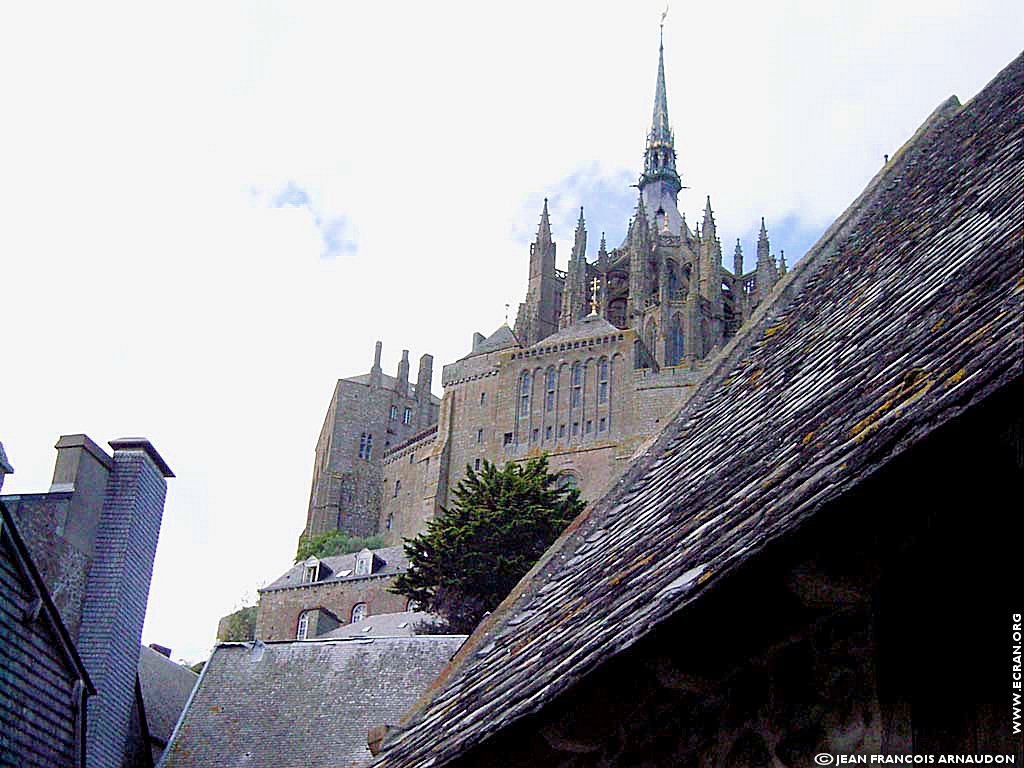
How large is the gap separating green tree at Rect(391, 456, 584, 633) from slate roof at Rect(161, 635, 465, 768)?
19.1m

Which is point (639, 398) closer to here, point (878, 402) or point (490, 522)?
point (490, 522)

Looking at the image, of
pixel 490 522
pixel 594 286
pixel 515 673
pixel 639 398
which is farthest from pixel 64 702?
pixel 594 286

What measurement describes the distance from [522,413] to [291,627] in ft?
73.2

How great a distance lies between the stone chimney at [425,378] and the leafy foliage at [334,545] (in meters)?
17.5

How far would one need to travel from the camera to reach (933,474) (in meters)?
2.87

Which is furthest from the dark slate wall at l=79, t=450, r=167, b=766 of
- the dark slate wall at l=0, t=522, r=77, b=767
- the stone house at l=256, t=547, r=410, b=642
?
the stone house at l=256, t=547, r=410, b=642

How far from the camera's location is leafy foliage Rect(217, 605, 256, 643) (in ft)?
260

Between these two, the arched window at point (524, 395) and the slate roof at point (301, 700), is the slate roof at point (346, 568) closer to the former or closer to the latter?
the arched window at point (524, 395)

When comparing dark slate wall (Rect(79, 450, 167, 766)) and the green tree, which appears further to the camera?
the green tree

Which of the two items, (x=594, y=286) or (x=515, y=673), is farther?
(x=594, y=286)

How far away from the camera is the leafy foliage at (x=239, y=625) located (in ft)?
260

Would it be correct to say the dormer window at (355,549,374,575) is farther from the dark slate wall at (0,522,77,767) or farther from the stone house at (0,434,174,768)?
the dark slate wall at (0,522,77,767)

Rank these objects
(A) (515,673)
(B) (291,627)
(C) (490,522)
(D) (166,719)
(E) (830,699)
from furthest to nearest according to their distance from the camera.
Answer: (B) (291,627)
(C) (490,522)
(D) (166,719)
(A) (515,673)
(E) (830,699)

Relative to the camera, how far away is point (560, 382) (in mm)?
79562
